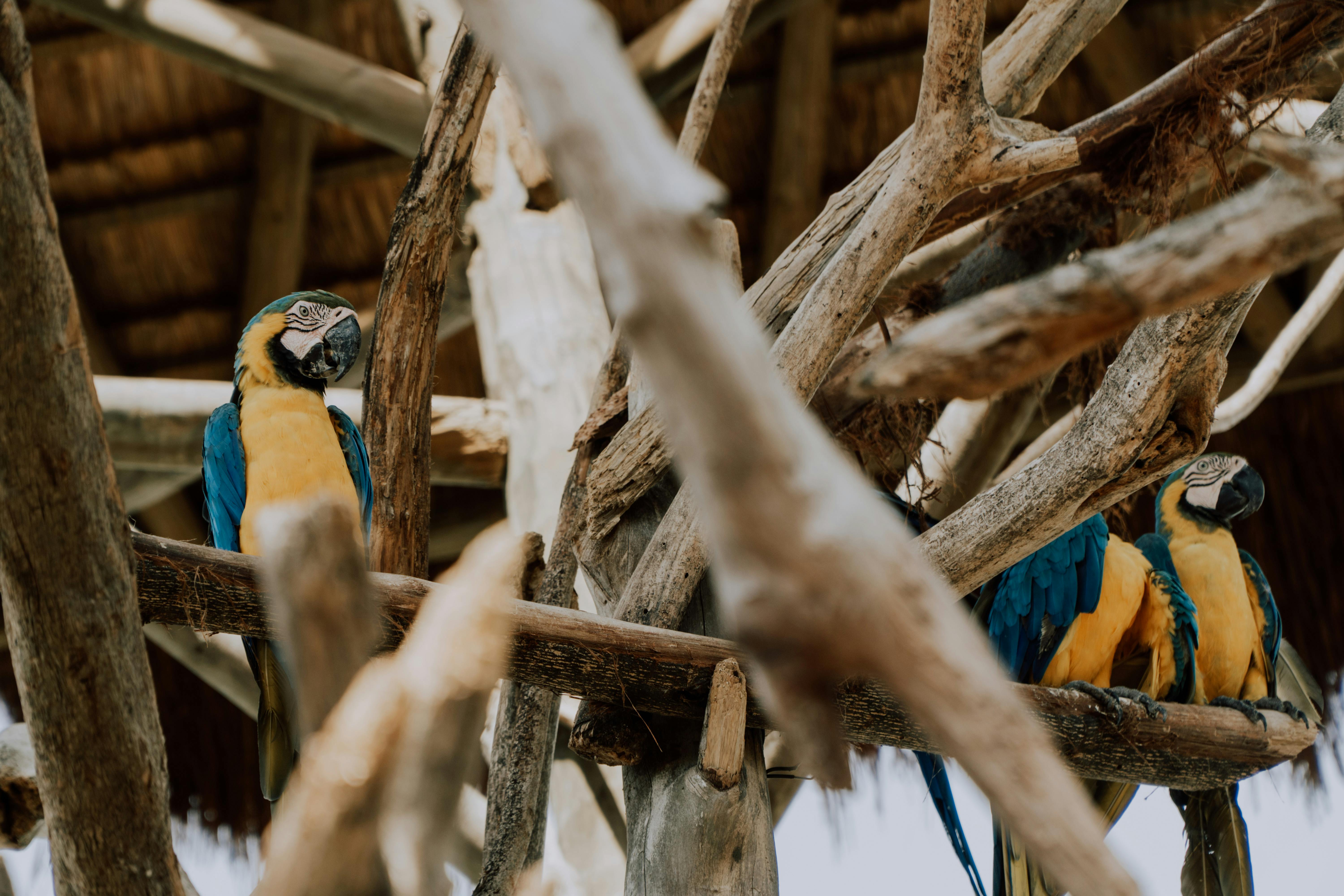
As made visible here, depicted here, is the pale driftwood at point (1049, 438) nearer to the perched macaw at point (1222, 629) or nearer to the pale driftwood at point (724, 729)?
the perched macaw at point (1222, 629)

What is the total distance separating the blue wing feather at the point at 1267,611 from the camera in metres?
3.10

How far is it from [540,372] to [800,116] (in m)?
2.41

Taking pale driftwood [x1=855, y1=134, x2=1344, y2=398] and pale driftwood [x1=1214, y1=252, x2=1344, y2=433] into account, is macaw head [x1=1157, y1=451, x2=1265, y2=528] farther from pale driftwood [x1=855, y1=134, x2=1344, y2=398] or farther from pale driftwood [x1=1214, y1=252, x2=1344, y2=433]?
pale driftwood [x1=855, y1=134, x2=1344, y2=398]

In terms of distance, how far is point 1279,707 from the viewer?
2.79 metres

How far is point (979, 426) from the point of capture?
3695 millimetres

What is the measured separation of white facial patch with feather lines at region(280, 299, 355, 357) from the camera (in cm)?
249

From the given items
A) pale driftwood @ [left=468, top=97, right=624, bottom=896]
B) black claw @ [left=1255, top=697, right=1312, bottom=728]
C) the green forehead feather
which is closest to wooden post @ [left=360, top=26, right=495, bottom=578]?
the green forehead feather

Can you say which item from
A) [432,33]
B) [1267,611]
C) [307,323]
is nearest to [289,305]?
[307,323]

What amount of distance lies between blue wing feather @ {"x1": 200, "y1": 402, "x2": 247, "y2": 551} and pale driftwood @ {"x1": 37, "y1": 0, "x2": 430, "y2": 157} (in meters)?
1.78

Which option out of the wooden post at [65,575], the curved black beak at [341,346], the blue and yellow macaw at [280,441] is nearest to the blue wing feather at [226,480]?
the blue and yellow macaw at [280,441]

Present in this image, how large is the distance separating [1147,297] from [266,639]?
1.79m

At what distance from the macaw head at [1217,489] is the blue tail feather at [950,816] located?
1.23m

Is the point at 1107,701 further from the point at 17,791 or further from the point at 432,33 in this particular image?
the point at 432,33

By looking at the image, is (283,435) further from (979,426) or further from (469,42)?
(979,426)
